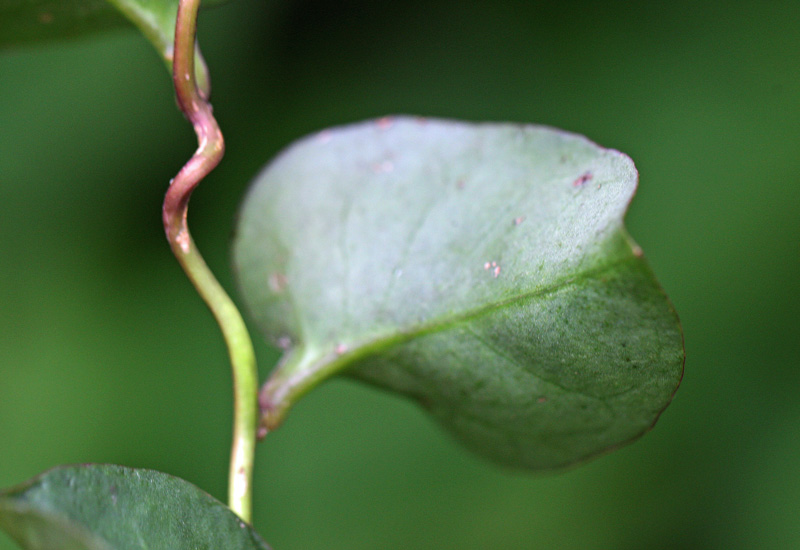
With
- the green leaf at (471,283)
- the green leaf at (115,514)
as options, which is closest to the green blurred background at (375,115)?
the green leaf at (471,283)

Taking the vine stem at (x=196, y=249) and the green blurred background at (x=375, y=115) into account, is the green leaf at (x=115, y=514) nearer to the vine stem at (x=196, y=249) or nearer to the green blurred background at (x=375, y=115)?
the vine stem at (x=196, y=249)

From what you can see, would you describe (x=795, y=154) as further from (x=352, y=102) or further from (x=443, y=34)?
(x=352, y=102)

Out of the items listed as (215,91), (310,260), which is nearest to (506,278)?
(310,260)

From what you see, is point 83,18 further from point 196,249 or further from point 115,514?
point 115,514

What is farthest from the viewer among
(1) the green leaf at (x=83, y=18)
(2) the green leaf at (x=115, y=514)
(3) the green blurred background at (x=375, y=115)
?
(3) the green blurred background at (x=375, y=115)

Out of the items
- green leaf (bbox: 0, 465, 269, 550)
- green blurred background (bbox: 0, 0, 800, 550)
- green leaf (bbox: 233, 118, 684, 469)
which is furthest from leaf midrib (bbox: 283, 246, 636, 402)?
green blurred background (bbox: 0, 0, 800, 550)
